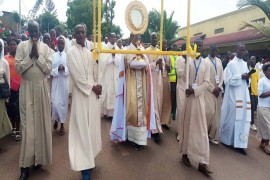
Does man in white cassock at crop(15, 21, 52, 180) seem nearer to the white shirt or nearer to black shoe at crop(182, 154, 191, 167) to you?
black shoe at crop(182, 154, 191, 167)

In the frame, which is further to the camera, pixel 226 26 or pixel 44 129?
pixel 226 26

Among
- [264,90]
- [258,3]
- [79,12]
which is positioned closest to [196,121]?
[264,90]

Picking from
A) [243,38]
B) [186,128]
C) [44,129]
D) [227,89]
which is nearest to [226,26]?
[243,38]

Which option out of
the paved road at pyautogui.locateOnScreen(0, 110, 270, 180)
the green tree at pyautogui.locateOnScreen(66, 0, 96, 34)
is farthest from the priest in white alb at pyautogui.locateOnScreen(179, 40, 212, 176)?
the green tree at pyautogui.locateOnScreen(66, 0, 96, 34)

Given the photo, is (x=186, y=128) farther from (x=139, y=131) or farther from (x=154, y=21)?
(x=154, y=21)

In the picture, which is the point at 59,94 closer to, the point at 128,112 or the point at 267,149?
the point at 128,112

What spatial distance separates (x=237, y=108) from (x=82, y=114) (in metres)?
3.57

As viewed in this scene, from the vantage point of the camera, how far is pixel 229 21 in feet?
67.9

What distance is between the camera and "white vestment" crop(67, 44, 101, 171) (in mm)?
3779

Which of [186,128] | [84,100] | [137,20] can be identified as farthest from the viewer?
[186,128]

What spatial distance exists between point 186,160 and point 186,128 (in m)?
0.56

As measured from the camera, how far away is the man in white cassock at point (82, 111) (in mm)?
3783


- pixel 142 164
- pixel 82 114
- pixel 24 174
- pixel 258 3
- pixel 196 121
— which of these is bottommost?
pixel 142 164

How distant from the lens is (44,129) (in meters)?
4.06
